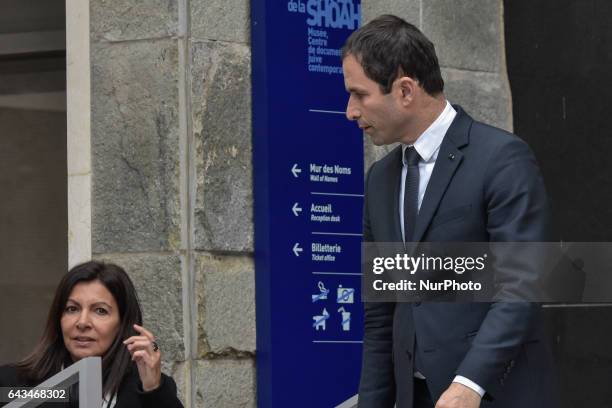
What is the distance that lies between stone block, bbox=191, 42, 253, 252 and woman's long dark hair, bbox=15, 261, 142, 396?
5.54ft

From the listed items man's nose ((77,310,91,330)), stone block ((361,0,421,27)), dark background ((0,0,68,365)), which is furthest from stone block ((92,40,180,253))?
man's nose ((77,310,91,330))

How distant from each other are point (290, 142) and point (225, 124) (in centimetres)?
32

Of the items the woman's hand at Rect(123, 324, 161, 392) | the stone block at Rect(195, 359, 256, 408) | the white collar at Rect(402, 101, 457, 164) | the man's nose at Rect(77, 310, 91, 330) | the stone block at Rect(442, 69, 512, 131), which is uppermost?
the stone block at Rect(442, 69, 512, 131)

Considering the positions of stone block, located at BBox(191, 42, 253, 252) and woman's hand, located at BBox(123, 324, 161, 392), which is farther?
stone block, located at BBox(191, 42, 253, 252)

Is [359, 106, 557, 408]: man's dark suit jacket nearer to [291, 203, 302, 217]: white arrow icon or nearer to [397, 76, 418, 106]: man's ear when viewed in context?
[397, 76, 418, 106]: man's ear

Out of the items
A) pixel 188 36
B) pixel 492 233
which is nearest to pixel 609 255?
pixel 188 36

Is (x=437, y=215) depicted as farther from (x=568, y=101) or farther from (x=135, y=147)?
(x=568, y=101)

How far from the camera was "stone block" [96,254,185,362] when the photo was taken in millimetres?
6488

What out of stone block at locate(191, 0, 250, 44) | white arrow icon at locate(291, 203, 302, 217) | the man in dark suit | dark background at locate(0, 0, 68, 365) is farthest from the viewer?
dark background at locate(0, 0, 68, 365)

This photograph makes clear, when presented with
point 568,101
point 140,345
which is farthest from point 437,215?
point 568,101

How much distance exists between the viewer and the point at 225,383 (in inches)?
260

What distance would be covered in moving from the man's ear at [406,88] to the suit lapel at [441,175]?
16 cm

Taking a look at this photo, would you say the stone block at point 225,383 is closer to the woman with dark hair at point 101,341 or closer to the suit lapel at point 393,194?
the woman with dark hair at point 101,341

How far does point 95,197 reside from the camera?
6719 mm
